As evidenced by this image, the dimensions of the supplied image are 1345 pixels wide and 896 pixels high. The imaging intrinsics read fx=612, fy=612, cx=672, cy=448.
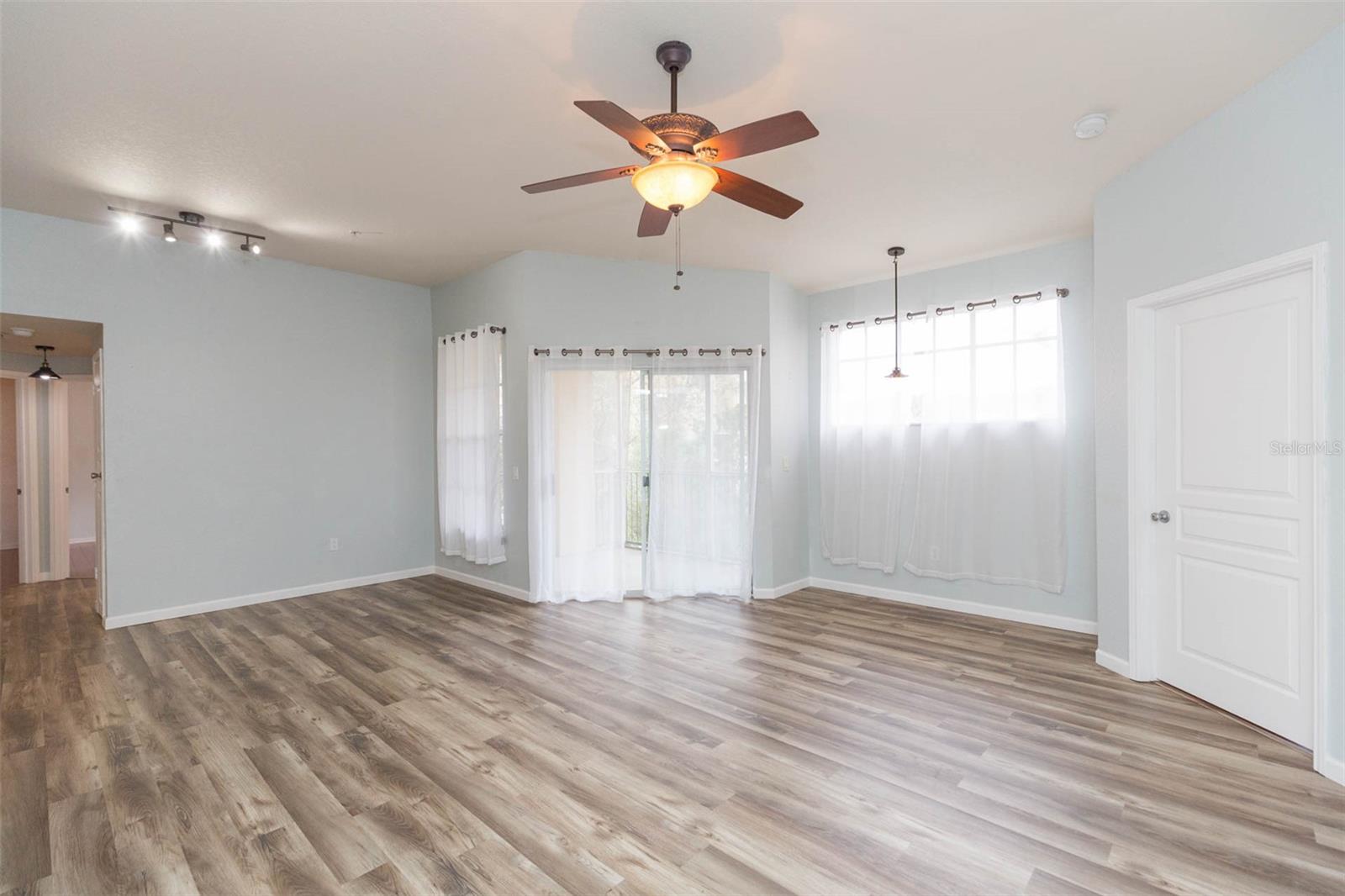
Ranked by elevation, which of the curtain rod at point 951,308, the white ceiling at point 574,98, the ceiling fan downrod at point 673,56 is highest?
the white ceiling at point 574,98

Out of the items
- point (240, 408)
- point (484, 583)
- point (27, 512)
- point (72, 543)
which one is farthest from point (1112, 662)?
point (72, 543)

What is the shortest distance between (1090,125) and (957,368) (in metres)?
2.26

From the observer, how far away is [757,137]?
223 cm

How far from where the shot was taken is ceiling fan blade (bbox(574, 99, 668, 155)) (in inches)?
79.4

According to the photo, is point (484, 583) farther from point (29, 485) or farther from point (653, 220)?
point (29, 485)

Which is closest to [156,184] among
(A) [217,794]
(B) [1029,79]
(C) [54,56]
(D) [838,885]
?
(C) [54,56]

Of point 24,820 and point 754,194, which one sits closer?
point 24,820

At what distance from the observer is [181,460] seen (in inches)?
195

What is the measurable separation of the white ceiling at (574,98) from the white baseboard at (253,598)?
2985mm

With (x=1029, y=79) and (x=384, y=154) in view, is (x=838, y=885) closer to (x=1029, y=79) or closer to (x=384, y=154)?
(x=1029, y=79)

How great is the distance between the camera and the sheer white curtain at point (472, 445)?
18.1ft

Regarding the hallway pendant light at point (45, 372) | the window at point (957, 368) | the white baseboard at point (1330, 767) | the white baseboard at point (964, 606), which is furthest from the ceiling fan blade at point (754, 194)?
the hallway pendant light at point (45, 372)

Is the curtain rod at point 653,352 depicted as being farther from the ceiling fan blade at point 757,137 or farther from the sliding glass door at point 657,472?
the ceiling fan blade at point 757,137

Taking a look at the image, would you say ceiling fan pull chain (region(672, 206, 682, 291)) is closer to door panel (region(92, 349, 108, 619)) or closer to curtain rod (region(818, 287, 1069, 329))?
curtain rod (region(818, 287, 1069, 329))
